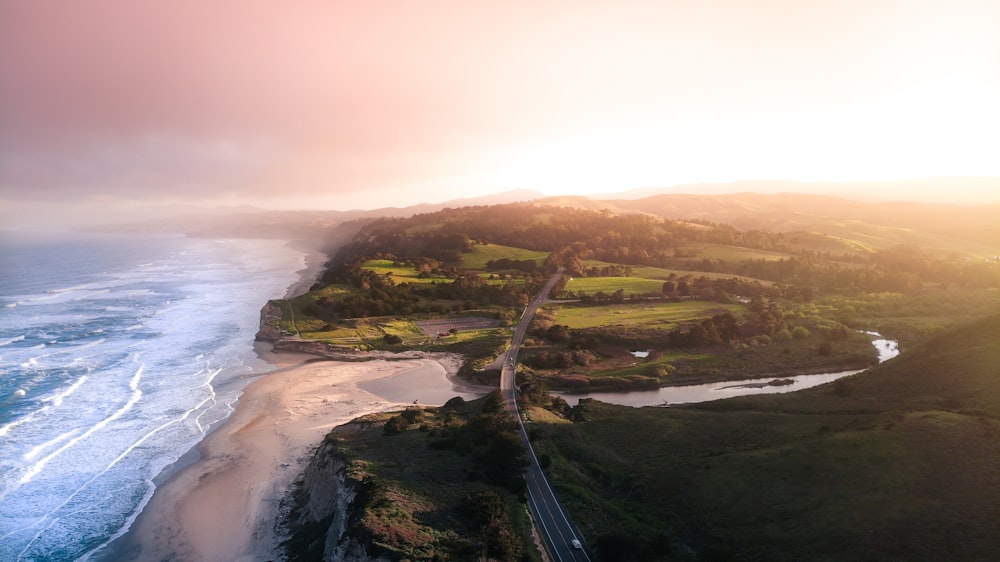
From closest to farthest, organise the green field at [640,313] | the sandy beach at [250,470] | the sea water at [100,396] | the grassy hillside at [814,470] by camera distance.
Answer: the grassy hillside at [814,470], the sandy beach at [250,470], the sea water at [100,396], the green field at [640,313]

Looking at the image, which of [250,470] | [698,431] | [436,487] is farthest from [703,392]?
[250,470]

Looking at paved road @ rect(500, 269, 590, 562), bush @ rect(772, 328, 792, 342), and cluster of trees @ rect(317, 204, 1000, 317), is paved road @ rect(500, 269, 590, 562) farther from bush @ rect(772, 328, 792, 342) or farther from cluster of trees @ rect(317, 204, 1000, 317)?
cluster of trees @ rect(317, 204, 1000, 317)

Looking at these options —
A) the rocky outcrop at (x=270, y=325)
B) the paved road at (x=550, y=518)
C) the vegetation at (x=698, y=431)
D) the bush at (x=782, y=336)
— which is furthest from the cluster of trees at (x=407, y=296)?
the paved road at (x=550, y=518)

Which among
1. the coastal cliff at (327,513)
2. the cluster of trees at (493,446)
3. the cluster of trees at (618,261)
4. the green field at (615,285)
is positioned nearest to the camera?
the coastal cliff at (327,513)

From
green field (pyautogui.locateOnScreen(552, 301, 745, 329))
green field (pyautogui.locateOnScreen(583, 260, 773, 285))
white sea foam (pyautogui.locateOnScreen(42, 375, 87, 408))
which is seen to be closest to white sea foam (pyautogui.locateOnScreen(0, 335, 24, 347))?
white sea foam (pyautogui.locateOnScreen(42, 375, 87, 408))

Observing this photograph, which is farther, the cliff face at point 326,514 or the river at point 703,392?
the river at point 703,392

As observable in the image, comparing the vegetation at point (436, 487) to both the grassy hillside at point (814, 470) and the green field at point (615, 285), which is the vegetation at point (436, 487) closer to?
the grassy hillside at point (814, 470)

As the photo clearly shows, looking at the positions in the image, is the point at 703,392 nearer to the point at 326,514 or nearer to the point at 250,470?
the point at 326,514

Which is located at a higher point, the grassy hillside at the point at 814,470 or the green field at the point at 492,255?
the green field at the point at 492,255
